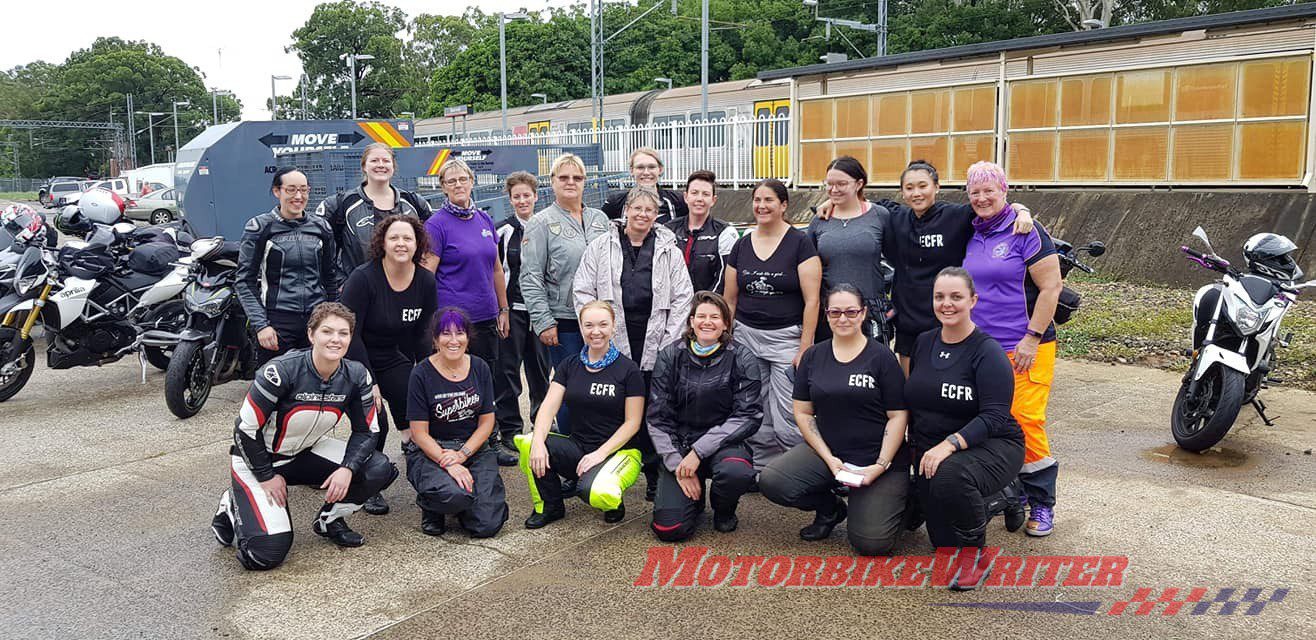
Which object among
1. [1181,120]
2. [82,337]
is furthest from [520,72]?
[82,337]

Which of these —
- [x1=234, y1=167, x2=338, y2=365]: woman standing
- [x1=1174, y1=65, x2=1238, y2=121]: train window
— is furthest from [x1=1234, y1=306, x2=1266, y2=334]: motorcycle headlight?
[x1=1174, y1=65, x2=1238, y2=121]: train window

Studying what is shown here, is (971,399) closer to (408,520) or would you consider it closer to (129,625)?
(408,520)

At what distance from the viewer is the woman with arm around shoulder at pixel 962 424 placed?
13.8 ft

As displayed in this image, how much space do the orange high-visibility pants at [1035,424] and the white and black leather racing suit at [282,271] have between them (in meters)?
3.78

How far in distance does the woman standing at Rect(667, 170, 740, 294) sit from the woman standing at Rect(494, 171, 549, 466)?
3.32 feet

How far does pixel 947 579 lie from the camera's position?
13.5ft

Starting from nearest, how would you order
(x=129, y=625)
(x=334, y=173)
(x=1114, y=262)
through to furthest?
(x=129, y=625) < (x=334, y=173) < (x=1114, y=262)

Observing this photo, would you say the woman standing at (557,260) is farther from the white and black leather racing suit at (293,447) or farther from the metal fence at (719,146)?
the metal fence at (719,146)

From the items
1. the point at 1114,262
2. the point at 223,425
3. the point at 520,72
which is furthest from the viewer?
the point at 520,72

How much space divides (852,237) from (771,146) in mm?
15733

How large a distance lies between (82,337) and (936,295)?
663 centimetres

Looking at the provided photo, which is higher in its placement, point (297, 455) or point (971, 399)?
point (971, 399)

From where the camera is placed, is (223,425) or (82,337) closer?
(223,425)

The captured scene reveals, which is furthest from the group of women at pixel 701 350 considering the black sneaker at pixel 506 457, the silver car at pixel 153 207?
the silver car at pixel 153 207
